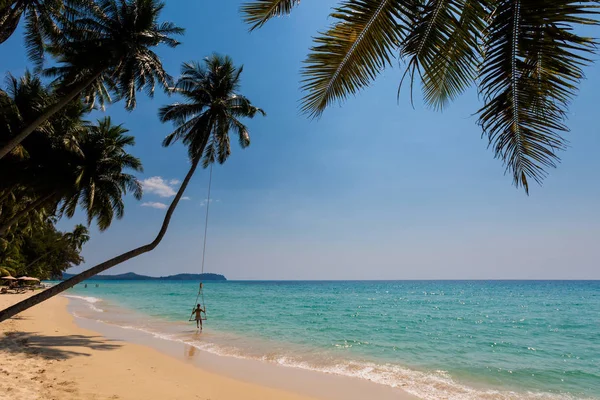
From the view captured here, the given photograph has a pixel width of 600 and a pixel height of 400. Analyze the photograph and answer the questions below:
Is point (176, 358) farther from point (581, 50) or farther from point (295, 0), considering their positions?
point (581, 50)

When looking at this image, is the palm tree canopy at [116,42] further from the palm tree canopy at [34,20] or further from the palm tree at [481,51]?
the palm tree at [481,51]

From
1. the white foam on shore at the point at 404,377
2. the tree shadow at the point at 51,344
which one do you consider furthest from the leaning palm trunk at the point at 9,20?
the white foam on shore at the point at 404,377

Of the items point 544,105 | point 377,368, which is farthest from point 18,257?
point 544,105

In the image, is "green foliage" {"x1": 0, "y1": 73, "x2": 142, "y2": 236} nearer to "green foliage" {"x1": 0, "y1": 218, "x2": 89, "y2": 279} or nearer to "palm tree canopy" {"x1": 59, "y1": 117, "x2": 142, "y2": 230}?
"palm tree canopy" {"x1": 59, "y1": 117, "x2": 142, "y2": 230}

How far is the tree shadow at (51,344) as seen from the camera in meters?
10.8

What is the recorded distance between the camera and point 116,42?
993cm

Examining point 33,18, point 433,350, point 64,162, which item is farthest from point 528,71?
point 64,162

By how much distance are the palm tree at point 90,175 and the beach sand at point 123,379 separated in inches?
324

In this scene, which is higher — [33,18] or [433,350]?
[33,18]

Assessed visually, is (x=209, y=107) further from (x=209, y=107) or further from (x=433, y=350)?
(x=433, y=350)

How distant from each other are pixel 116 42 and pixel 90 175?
37.6ft

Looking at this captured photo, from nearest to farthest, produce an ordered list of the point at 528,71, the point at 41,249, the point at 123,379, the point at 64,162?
1. the point at 528,71
2. the point at 123,379
3. the point at 64,162
4. the point at 41,249

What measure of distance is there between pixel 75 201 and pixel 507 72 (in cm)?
2333

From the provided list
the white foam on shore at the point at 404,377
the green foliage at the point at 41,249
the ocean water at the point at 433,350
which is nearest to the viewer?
the white foam on shore at the point at 404,377
